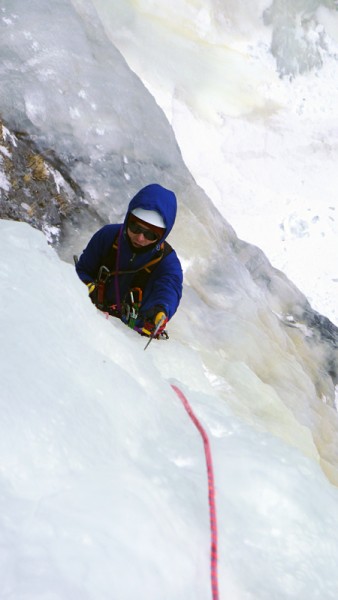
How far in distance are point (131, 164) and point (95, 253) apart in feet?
6.93

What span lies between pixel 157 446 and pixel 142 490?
0.26 m

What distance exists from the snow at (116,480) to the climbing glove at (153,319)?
586mm

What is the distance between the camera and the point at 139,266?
282cm

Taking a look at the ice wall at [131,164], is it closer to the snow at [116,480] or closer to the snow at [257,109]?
the snow at [116,480]

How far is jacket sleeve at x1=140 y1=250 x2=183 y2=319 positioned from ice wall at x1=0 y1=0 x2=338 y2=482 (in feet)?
2.69

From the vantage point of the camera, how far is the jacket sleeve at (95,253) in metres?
2.90

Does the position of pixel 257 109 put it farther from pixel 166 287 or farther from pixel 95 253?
pixel 166 287

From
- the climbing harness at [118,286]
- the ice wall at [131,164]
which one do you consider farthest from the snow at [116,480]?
the ice wall at [131,164]

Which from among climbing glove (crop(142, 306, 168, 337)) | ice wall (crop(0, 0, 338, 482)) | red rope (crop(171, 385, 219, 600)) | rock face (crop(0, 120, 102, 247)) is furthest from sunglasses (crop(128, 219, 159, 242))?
rock face (crop(0, 120, 102, 247))

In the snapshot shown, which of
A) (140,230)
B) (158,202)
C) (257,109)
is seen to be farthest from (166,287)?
(257,109)

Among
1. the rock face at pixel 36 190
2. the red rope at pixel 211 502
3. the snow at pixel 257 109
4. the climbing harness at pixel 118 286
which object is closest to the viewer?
the red rope at pixel 211 502

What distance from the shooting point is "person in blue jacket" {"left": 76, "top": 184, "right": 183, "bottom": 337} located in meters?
2.66

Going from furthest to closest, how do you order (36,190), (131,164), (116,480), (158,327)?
(131,164)
(36,190)
(158,327)
(116,480)

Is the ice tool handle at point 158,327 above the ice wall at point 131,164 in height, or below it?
above
